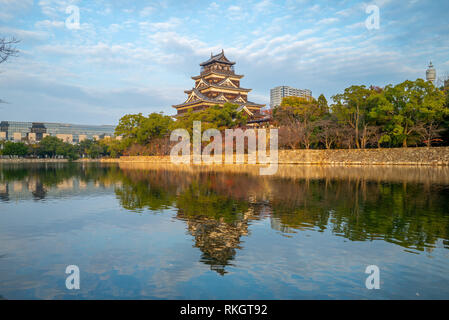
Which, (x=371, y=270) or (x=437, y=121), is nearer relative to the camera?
(x=371, y=270)

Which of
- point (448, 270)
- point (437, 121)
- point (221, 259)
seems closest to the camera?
point (448, 270)

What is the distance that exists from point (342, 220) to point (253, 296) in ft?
16.0

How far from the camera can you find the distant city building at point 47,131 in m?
115

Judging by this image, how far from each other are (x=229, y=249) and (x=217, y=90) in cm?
5547

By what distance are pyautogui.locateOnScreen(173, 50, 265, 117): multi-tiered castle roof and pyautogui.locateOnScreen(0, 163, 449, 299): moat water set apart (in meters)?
46.3

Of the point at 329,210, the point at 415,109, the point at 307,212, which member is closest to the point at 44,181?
the point at 307,212

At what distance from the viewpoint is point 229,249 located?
5.99 m

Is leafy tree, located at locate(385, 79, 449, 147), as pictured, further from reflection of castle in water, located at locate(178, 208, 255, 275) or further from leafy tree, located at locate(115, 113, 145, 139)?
leafy tree, located at locate(115, 113, 145, 139)

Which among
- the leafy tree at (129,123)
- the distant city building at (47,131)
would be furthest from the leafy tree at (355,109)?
the distant city building at (47,131)

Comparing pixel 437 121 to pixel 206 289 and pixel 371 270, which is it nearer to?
pixel 371 270

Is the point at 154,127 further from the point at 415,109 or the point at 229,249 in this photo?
the point at 229,249

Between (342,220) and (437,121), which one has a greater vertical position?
(437,121)
